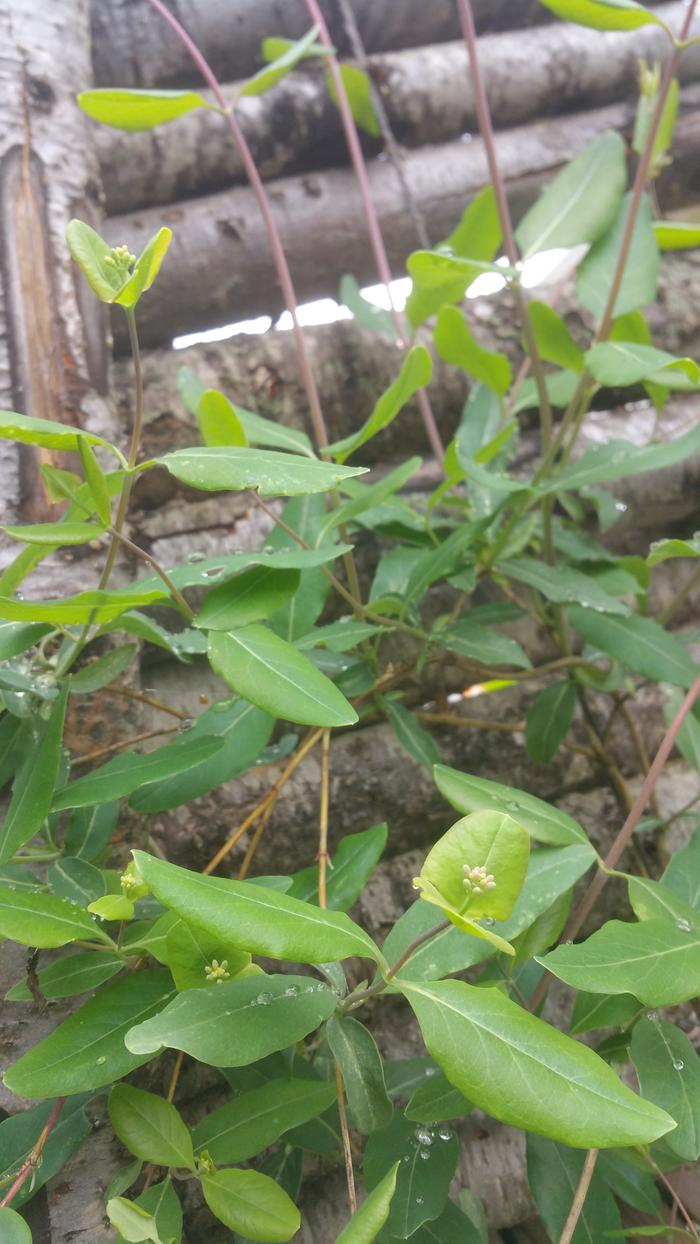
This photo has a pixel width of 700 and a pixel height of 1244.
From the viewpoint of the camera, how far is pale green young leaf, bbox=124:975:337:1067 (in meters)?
0.46

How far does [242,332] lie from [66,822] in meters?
0.82

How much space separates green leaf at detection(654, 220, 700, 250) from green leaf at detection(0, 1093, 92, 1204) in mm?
1051

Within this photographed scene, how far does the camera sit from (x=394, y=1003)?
2.91ft

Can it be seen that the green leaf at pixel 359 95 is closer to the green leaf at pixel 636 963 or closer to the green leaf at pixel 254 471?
the green leaf at pixel 254 471

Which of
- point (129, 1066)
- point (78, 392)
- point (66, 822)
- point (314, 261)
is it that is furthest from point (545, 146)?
point (129, 1066)

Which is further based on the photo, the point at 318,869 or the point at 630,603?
the point at 630,603

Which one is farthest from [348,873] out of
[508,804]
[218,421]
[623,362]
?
[623,362]

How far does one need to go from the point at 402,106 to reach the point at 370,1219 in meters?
1.62

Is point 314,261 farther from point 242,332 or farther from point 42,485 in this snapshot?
point 42,485

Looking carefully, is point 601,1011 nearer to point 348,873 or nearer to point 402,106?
point 348,873

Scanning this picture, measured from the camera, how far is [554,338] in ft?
3.04

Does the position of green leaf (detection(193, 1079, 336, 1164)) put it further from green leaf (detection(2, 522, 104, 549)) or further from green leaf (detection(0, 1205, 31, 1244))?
green leaf (detection(2, 522, 104, 549))

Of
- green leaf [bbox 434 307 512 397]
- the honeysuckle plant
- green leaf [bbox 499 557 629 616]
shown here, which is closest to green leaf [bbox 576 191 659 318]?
the honeysuckle plant

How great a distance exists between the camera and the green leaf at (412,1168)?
553mm
